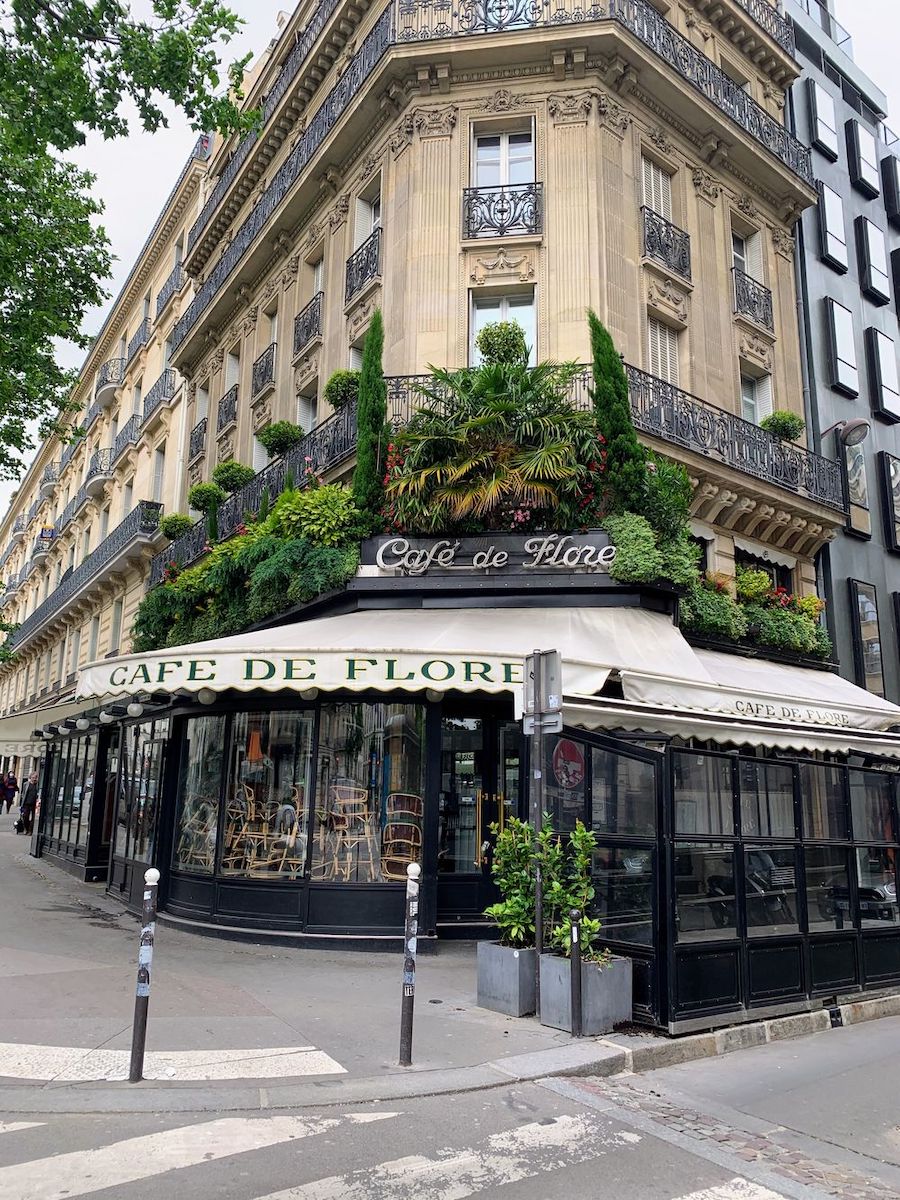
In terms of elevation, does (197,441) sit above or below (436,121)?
below

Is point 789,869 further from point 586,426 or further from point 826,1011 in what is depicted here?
point 586,426

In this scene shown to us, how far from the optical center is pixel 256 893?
35.7 ft

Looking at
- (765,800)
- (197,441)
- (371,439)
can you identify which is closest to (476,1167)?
(765,800)

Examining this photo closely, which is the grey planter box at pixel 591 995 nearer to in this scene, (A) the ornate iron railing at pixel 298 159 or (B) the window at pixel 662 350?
(B) the window at pixel 662 350

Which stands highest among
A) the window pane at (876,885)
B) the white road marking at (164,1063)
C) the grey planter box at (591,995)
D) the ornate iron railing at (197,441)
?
the ornate iron railing at (197,441)

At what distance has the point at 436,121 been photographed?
14.7 m

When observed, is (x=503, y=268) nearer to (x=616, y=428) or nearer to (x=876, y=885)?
(x=616, y=428)

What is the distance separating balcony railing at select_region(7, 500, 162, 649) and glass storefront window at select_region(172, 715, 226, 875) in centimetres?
1285

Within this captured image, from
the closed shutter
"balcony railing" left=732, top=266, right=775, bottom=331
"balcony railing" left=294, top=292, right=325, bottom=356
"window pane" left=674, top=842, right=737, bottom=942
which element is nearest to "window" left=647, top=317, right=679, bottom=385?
the closed shutter

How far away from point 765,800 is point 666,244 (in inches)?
400

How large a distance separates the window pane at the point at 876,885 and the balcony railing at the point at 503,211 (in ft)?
31.9

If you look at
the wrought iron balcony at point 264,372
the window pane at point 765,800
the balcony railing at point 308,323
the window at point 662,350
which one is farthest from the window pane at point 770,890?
the wrought iron balcony at point 264,372

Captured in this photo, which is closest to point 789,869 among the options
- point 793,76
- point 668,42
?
point 668,42

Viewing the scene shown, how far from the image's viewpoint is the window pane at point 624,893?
730cm
